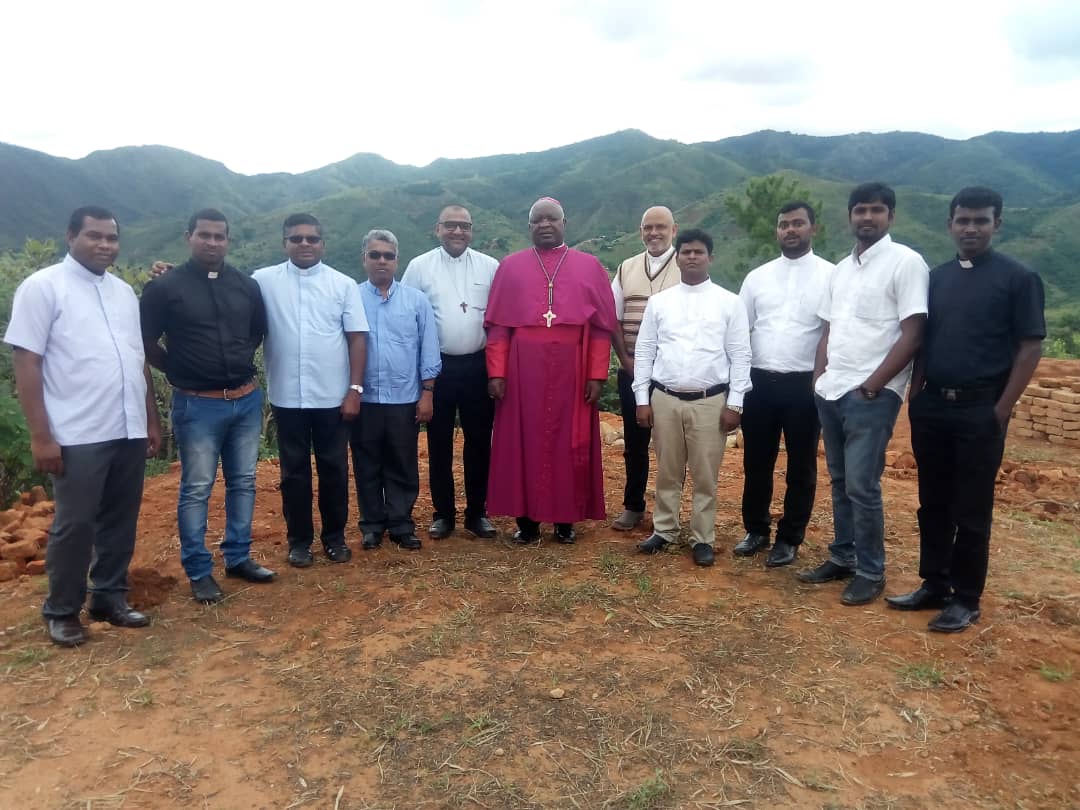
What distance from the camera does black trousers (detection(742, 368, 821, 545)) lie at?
4176mm

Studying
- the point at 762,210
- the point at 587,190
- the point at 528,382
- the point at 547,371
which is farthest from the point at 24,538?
the point at 587,190

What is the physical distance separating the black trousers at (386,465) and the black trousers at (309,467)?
14 cm

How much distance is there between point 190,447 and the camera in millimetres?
3836

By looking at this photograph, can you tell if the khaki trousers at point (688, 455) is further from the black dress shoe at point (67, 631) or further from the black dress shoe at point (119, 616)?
the black dress shoe at point (67, 631)

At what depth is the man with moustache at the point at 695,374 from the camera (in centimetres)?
419

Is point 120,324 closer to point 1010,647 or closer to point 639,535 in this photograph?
point 639,535

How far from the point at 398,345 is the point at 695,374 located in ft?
5.43

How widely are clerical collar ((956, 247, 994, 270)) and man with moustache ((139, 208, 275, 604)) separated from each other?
3.35 meters

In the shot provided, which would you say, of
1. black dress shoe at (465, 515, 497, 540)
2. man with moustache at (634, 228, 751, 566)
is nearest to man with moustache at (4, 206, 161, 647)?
black dress shoe at (465, 515, 497, 540)

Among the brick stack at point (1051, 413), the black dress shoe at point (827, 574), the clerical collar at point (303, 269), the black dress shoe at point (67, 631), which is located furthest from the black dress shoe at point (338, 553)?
the brick stack at point (1051, 413)

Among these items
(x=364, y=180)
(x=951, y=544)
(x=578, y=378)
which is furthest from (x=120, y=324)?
(x=364, y=180)

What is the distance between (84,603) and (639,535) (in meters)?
3.06

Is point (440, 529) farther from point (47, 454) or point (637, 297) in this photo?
point (47, 454)

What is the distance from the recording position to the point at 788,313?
13.6 feet
